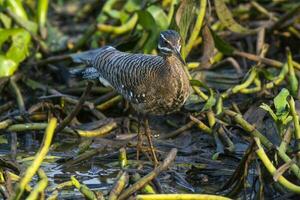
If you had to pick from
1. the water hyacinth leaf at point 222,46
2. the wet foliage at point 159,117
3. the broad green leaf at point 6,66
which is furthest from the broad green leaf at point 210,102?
the broad green leaf at point 6,66

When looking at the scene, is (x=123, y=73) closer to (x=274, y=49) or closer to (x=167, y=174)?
(x=167, y=174)

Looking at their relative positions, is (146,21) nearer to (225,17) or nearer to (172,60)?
(225,17)

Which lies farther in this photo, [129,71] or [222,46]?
[222,46]

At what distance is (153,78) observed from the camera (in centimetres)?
616

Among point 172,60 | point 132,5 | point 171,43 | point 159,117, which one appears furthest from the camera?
point 132,5

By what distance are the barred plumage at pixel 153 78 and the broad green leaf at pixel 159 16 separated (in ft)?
4.78

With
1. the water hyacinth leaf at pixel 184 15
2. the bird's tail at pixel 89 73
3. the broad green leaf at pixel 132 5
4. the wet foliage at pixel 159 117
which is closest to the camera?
the wet foliage at pixel 159 117

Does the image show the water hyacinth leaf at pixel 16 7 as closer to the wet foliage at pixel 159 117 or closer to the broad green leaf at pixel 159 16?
the wet foliage at pixel 159 117

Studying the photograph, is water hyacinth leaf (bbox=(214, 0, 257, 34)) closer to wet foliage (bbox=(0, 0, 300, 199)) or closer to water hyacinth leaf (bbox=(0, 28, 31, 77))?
wet foliage (bbox=(0, 0, 300, 199))

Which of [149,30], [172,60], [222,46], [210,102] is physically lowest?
[210,102]

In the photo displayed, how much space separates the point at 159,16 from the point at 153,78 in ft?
7.13

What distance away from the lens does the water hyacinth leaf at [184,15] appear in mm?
7258

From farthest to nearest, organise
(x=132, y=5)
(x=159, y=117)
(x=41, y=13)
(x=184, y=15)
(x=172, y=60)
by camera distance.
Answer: (x=41, y=13)
(x=132, y=5)
(x=159, y=117)
(x=184, y=15)
(x=172, y=60)

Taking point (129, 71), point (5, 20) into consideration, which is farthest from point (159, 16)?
point (129, 71)
